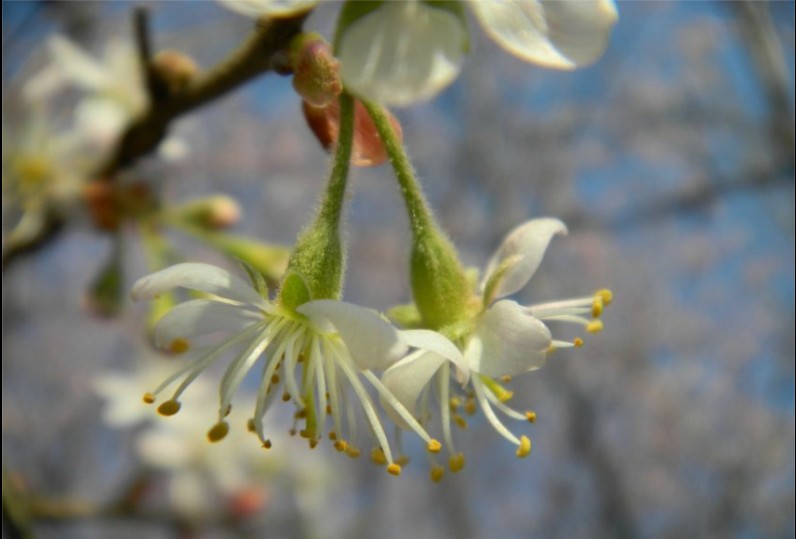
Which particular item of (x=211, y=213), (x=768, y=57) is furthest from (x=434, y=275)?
(x=768, y=57)

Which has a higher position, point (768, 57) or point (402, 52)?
point (402, 52)

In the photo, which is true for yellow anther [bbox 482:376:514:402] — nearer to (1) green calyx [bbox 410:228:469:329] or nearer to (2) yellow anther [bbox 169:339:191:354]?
(1) green calyx [bbox 410:228:469:329]

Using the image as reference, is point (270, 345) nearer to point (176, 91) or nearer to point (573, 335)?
point (176, 91)

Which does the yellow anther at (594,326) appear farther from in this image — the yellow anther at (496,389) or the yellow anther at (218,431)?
the yellow anther at (218,431)

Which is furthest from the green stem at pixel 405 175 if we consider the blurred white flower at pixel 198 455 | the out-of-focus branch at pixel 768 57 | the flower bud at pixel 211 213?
the out-of-focus branch at pixel 768 57

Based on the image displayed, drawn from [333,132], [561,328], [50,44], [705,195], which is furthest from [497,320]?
[705,195]

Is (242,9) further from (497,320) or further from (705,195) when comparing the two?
(705,195)

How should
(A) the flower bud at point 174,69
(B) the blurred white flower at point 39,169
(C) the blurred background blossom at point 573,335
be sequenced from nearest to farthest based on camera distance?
(A) the flower bud at point 174,69
(B) the blurred white flower at point 39,169
(C) the blurred background blossom at point 573,335
